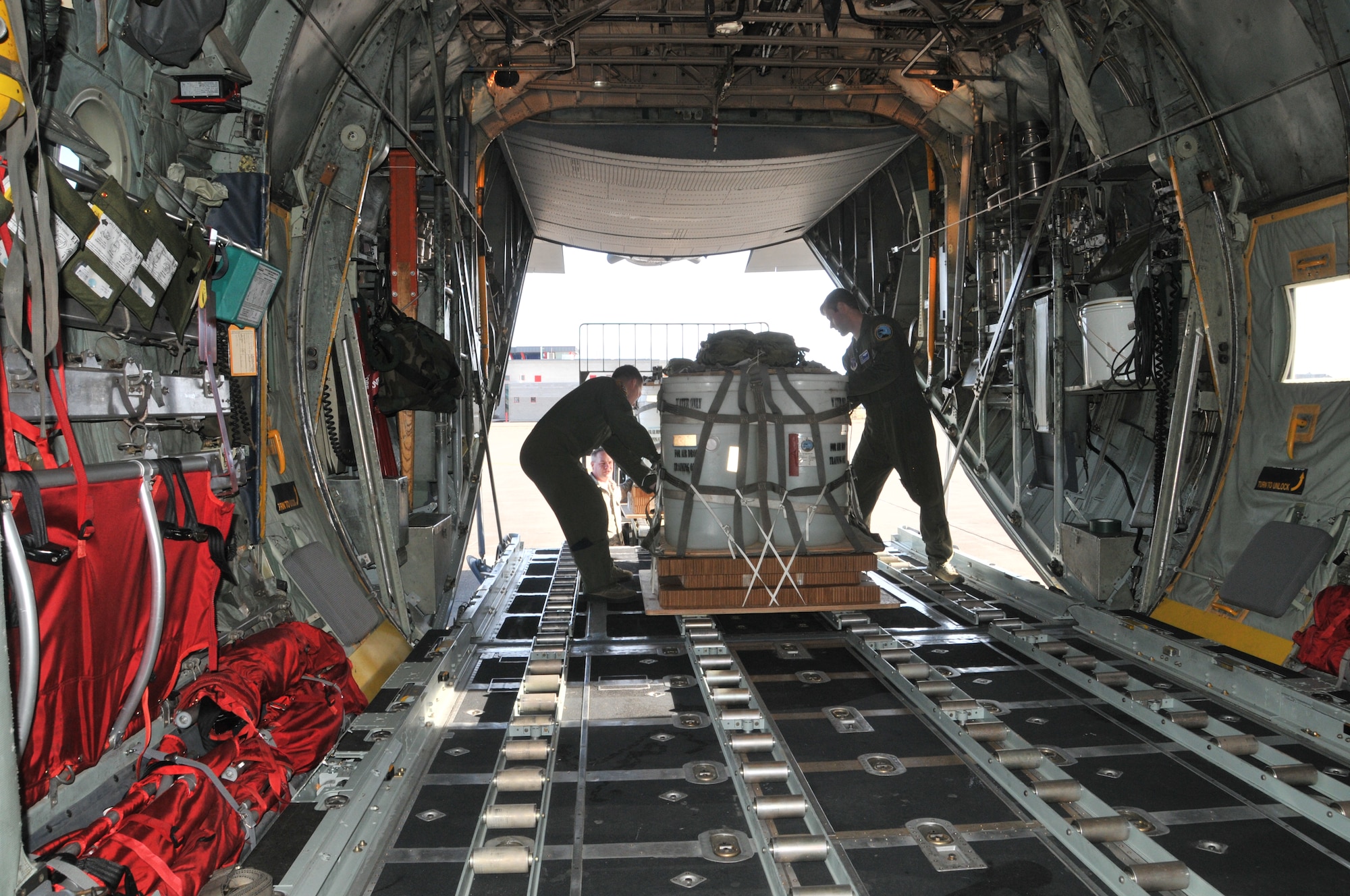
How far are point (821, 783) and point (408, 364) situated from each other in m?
3.87

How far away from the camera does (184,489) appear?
10.8 feet

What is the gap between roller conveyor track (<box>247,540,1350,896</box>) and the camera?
266 cm

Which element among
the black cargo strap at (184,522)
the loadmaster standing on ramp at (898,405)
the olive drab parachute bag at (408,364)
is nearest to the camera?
the black cargo strap at (184,522)

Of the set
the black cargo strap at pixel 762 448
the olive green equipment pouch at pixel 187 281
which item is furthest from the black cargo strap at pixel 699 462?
the olive green equipment pouch at pixel 187 281

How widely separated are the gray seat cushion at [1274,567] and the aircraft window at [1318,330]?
855 millimetres

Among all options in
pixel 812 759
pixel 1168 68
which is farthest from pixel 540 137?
pixel 812 759

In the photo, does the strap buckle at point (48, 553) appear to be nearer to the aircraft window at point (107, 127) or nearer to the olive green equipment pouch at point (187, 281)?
the olive green equipment pouch at point (187, 281)

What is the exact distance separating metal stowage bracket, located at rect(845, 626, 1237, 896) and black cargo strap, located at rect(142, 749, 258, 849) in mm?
2605

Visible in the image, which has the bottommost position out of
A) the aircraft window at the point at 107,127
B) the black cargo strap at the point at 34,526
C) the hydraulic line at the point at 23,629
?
the hydraulic line at the point at 23,629

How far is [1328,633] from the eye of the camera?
4137mm

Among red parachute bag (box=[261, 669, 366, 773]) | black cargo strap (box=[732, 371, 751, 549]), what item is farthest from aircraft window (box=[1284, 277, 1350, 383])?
red parachute bag (box=[261, 669, 366, 773])

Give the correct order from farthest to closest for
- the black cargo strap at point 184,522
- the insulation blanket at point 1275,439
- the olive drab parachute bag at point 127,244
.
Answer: the insulation blanket at point 1275,439 < the black cargo strap at point 184,522 < the olive drab parachute bag at point 127,244

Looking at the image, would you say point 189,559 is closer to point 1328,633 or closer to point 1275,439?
point 1328,633

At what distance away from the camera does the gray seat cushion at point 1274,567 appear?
14.9 ft
